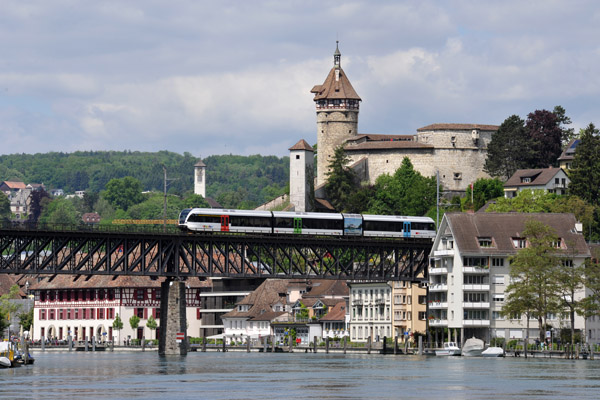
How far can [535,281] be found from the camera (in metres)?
126

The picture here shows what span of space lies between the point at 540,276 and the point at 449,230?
16.0m

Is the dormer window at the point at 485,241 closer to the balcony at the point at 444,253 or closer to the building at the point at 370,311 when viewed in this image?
the balcony at the point at 444,253

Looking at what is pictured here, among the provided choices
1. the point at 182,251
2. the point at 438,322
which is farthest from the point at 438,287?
the point at 182,251

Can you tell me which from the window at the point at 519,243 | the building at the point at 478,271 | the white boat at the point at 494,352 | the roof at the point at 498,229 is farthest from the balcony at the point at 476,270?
the white boat at the point at 494,352

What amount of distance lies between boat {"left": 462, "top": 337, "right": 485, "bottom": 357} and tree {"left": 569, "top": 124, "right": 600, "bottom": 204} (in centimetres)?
6126

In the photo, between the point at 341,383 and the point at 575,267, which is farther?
the point at 575,267

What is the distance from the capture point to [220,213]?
129 m

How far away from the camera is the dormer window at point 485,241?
14000 cm

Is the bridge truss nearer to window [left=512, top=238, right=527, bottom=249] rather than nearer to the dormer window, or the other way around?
the dormer window

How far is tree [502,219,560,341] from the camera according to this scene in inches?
4934

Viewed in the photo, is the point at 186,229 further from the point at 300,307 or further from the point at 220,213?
the point at 300,307

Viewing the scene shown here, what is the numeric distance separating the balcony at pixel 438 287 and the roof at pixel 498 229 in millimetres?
4164

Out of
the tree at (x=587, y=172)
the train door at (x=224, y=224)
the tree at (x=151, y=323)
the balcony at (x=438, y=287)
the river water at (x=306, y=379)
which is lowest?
the river water at (x=306, y=379)

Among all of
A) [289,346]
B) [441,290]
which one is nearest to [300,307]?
[289,346]
